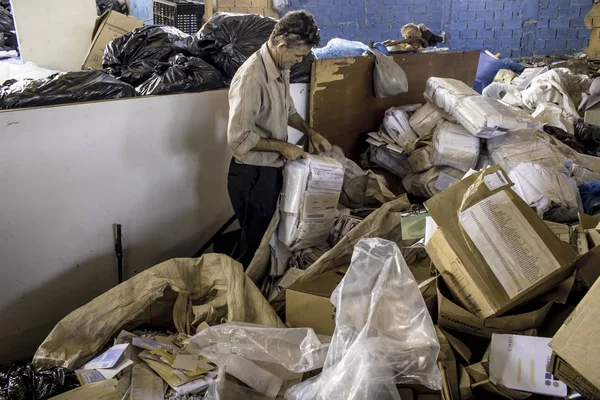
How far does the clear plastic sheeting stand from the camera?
49.4 inches

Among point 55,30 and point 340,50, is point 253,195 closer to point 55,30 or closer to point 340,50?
point 340,50

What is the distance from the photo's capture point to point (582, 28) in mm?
6160

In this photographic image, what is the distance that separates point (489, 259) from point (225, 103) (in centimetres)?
161

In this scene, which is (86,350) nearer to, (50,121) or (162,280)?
(162,280)

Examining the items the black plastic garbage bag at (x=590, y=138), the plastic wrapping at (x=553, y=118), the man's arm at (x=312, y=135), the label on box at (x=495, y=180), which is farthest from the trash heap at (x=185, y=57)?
the black plastic garbage bag at (x=590, y=138)

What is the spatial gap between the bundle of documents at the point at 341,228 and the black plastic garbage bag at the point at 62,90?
3.72 feet

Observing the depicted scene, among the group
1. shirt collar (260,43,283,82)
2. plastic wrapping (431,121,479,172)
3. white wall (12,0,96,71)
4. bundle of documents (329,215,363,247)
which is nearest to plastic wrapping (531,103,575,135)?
plastic wrapping (431,121,479,172)

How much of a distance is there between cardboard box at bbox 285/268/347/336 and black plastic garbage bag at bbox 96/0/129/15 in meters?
4.09

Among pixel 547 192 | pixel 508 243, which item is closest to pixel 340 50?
pixel 547 192

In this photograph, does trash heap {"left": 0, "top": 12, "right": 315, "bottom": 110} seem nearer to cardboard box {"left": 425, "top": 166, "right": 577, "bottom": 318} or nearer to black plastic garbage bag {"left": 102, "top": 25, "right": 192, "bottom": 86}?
black plastic garbage bag {"left": 102, "top": 25, "right": 192, "bottom": 86}

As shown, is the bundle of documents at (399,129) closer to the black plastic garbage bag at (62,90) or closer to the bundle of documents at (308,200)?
the bundle of documents at (308,200)

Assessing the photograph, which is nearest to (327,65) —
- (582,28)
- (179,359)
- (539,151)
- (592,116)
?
(539,151)

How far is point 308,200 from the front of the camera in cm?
217

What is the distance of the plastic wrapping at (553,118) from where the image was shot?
394cm
